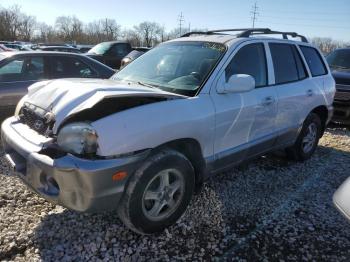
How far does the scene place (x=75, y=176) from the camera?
274 cm

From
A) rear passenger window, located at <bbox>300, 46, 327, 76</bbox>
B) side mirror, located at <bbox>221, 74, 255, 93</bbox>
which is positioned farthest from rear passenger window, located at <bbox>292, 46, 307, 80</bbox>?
side mirror, located at <bbox>221, 74, 255, 93</bbox>

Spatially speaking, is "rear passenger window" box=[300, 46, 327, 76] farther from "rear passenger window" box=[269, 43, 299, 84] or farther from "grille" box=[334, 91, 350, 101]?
"grille" box=[334, 91, 350, 101]

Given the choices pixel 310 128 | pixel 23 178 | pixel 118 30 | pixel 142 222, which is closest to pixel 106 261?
pixel 142 222

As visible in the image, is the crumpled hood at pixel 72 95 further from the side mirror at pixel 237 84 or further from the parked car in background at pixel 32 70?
the parked car in background at pixel 32 70

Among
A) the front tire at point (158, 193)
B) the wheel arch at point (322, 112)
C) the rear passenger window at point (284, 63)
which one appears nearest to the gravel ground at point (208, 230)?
the front tire at point (158, 193)

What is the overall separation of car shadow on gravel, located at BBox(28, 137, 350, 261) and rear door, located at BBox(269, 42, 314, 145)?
819mm

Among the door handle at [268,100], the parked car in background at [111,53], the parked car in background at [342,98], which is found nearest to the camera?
the door handle at [268,100]

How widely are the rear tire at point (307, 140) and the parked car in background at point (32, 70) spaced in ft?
12.4

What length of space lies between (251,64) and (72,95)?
214 centimetres

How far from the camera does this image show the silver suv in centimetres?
284

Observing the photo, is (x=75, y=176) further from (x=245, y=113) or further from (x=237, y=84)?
(x=245, y=113)

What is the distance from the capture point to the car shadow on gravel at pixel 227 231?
3.20 meters

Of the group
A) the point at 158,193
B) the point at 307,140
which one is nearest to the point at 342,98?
the point at 307,140

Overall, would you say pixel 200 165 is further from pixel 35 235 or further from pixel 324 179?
pixel 324 179
